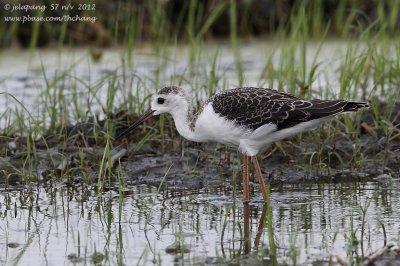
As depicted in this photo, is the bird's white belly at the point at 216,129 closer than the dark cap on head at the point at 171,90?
Yes

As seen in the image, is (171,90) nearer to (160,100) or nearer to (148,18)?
(160,100)

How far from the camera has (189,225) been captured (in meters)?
7.28

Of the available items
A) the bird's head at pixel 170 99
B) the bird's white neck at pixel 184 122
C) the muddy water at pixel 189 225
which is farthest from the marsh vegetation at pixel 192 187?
the bird's head at pixel 170 99

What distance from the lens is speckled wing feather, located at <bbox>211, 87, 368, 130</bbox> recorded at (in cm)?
789

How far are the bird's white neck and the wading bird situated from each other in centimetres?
1

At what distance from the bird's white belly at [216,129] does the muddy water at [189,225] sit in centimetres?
53

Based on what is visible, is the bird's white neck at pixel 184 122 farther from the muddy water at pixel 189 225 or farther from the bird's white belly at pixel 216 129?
the muddy water at pixel 189 225

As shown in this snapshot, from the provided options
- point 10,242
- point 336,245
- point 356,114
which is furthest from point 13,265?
point 356,114

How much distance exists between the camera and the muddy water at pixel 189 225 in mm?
6441

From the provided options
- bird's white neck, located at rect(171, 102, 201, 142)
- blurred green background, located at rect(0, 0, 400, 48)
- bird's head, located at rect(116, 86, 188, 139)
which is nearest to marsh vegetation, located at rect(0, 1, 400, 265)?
bird's white neck, located at rect(171, 102, 201, 142)

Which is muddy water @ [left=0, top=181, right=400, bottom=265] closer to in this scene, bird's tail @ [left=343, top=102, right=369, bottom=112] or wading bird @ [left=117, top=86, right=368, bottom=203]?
wading bird @ [left=117, top=86, right=368, bottom=203]

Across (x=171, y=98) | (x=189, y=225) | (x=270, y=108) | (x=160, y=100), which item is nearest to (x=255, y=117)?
(x=270, y=108)

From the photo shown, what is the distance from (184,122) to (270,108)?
2.85ft

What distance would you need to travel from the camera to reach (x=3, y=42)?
14.3 metres
